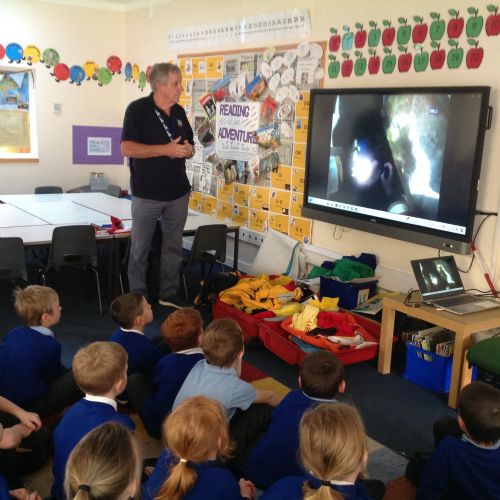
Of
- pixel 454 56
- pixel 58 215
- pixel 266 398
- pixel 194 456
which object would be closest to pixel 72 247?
pixel 58 215

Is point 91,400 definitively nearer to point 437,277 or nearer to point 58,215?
point 437,277

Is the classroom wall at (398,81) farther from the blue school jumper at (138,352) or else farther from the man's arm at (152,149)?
the blue school jumper at (138,352)

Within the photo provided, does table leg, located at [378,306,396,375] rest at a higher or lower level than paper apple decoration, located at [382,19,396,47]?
lower

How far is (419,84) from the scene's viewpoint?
3918 millimetres

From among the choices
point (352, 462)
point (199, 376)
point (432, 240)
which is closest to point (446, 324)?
point (432, 240)

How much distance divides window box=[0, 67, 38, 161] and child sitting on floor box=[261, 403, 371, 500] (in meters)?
6.17

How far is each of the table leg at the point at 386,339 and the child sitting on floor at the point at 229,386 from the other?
1323 millimetres

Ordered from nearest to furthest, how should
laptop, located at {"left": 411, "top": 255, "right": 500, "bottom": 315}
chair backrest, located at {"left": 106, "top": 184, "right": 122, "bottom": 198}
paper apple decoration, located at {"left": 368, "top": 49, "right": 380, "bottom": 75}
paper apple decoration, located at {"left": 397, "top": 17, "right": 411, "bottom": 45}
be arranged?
laptop, located at {"left": 411, "top": 255, "right": 500, "bottom": 315} → paper apple decoration, located at {"left": 397, "top": 17, "right": 411, "bottom": 45} → paper apple decoration, located at {"left": 368, "top": 49, "right": 380, "bottom": 75} → chair backrest, located at {"left": 106, "top": 184, "right": 122, "bottom": 198}

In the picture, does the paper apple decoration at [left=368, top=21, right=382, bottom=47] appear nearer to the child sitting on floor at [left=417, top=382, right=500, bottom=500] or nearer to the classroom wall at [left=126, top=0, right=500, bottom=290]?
the classroom wall at [left=126, top=0, right=500, bottom=290]

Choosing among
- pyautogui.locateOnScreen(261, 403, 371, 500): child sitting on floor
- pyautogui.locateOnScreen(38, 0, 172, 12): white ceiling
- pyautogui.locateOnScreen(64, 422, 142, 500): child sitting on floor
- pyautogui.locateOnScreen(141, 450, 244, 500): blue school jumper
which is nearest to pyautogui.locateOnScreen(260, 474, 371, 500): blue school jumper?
pyautogui.locateOnScreen(261, 403, 371, 500): child sitting on floor

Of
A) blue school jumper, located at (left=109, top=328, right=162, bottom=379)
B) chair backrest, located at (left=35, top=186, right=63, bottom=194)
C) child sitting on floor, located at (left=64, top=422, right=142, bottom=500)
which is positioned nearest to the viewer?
child sitting on floor, located at (left=64, top=422, right=142, bottom=500)

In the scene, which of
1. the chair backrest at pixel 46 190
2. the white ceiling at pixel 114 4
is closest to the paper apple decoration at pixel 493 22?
the white ceiling at pixel 114 4

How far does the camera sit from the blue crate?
3379 mm

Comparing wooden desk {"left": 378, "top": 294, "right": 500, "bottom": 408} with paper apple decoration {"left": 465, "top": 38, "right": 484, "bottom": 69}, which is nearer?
wooden desk {"left": 378, "top": 294, "right": 500, "bottom": 408}
